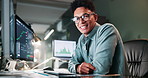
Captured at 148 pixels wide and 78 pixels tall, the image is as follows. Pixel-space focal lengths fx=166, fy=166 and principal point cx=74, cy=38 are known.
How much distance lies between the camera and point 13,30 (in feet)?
4.72

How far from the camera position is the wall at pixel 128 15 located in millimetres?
3398

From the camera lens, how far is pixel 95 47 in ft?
3.74

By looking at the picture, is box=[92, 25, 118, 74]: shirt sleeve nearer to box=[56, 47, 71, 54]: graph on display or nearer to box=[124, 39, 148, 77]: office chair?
box=[124, 39, 148, 77]: office chair

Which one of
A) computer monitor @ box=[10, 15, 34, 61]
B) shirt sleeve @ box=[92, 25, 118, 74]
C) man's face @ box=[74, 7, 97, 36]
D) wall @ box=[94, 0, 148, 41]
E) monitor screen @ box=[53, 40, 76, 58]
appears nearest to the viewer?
shirt sleeve @ box=[92, 25, 118, 74]

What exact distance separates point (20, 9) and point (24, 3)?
0.62ft

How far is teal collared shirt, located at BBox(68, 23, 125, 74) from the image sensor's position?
3.10 ft

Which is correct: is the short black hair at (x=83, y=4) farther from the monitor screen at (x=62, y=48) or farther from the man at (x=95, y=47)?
the monitor screen at (x=62, y=48)

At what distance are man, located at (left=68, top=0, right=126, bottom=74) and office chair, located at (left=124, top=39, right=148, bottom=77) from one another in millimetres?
369

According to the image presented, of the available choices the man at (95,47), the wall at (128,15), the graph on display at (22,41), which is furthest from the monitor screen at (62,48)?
the man at (95,47)

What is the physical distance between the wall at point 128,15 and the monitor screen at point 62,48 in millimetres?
1203

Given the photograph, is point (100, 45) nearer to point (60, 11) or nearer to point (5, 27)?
point (5, 27)

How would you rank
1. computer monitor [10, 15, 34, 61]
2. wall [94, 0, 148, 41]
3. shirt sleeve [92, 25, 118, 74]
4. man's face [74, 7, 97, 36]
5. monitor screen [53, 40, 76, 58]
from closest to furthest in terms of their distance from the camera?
shirt sleeve [92, 25, 118, 74] → man's face [74, 7, 97, 36] → computer monitor [10, 15, 34, 61] → monitor screen [53, 40, 76, 58] → wall [94, 0, 148, 41]

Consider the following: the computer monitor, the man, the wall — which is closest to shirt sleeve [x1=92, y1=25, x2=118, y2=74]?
the man

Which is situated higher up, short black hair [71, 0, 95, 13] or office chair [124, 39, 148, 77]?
short black hair [71, 0, 95, 13]
